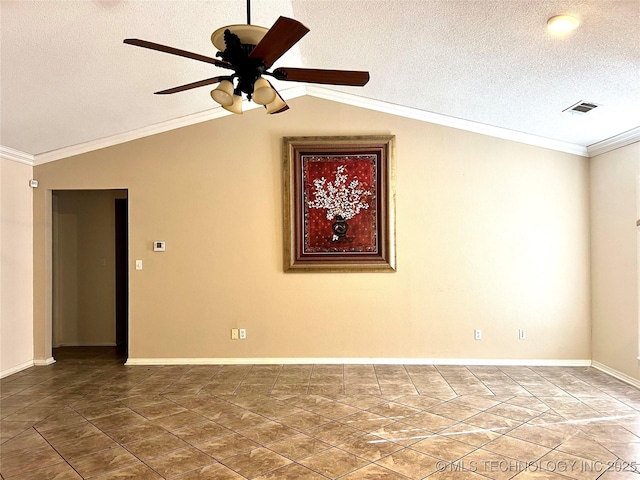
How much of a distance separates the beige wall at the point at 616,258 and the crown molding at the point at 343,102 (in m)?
0.46

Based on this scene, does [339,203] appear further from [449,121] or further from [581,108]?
[581,108]

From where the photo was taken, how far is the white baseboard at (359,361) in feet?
16.9

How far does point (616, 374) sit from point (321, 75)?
4334 millimetres

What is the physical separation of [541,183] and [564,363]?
203 centimetres

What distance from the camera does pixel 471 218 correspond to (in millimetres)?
5219

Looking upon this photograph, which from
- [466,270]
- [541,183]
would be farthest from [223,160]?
[541,183]

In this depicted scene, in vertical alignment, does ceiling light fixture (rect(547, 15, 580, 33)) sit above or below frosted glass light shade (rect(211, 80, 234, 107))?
above

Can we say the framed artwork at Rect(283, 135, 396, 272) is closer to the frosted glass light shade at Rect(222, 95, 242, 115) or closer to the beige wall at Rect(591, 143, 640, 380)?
the beige wall at Rect(591, 143, 640, 380)

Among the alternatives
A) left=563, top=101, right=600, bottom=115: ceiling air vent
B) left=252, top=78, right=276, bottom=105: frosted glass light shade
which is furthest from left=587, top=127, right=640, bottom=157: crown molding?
left=252, top=78, right=276, bottom=105: frosted glass light shade

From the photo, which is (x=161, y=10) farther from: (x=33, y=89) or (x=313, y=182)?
(x=313, y=182)

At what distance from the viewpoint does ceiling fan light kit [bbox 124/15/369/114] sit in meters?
2.11

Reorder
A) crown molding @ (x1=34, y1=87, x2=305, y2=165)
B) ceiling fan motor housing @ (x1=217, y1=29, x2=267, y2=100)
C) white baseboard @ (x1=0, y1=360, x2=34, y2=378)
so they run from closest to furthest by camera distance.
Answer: ceiling fan motor housing @ (x1=217, y1=29, x2=267, y2=100)
white baseboard @ (x1=0, y1=360, x2=34, y2=378)
crown molding @ (x1=34, y1=87, x2=305, y2=165)

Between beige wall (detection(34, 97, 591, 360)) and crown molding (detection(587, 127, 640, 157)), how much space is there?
23 cm

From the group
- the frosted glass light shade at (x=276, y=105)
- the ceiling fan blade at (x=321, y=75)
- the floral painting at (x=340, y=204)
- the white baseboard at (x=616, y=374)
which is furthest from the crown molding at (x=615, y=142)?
the frosted glass light shade at (x=276, y=105)
